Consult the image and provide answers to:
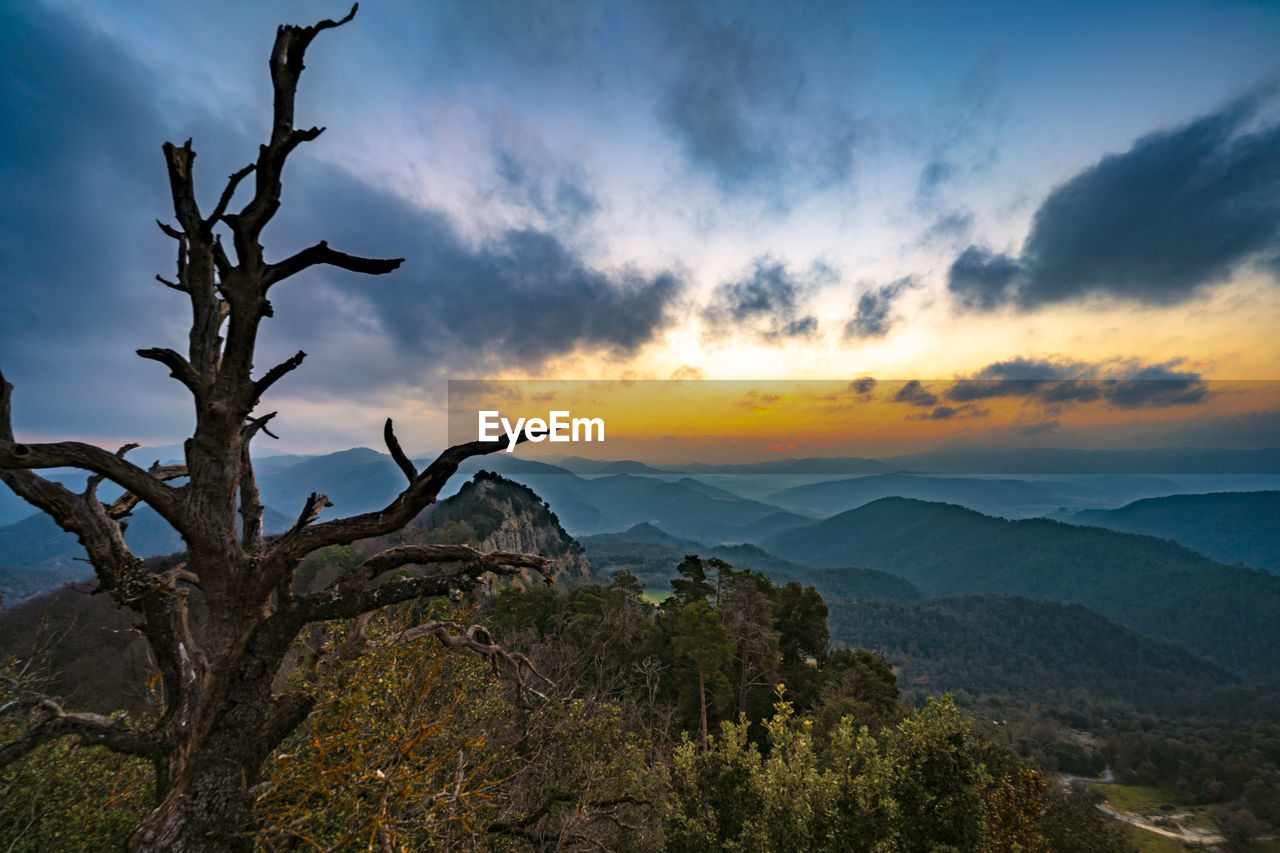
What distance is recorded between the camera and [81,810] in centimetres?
867

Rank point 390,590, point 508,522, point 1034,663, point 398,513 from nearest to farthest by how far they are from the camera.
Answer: point 398,513 → point 390,590 → point 508,522 → point 1034,663

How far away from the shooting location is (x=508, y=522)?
9969 cm

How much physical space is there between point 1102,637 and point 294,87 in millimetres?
291827

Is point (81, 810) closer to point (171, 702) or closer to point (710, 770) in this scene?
point (171, 702)

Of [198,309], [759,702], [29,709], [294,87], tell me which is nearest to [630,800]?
[29,709]

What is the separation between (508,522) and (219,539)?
98240 mm

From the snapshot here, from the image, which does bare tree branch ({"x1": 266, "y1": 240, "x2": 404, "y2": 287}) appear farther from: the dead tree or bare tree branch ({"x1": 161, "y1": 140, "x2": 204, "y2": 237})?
bare tree branch ({"x1": 161, "y1": 140, "x2": 204, "y2": 237})

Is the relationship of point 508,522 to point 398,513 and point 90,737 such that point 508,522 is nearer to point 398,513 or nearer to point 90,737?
point 90,737

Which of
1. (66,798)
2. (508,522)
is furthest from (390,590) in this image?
(508,522)

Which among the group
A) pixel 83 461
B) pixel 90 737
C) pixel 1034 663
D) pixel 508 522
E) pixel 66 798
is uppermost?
pixel 83 461

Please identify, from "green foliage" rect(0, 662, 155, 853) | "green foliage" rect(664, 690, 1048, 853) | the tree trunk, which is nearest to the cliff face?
the tree trunk

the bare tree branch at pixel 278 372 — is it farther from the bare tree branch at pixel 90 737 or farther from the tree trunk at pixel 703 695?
the tree trunk at pixel 703 695

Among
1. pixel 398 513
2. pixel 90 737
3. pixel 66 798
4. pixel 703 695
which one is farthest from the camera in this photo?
pixel 703 695

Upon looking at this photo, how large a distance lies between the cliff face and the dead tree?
80.8m
